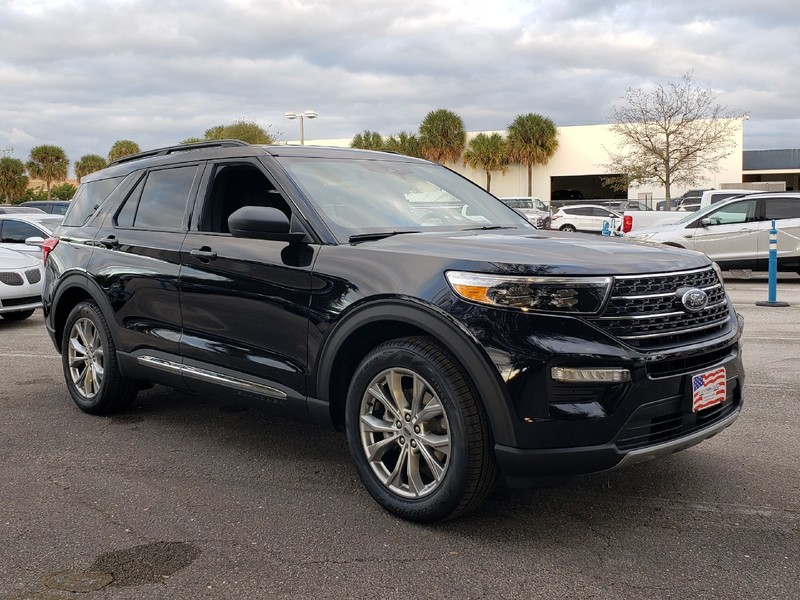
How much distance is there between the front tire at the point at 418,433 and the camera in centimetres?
331

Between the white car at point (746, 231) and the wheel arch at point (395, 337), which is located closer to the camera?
the wheel arch at point (395, 337)

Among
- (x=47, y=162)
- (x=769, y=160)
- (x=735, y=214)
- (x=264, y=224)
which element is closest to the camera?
(x=264, y=224)

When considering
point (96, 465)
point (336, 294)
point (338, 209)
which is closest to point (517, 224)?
point (338, 209)

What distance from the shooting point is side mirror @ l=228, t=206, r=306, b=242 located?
12.9 feet

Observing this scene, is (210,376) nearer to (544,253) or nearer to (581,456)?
(544,253)

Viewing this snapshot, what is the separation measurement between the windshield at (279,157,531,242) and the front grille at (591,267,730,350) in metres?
1.33

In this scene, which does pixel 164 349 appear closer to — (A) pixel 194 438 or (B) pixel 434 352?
(A) pixel 194 438

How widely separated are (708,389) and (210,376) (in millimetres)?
2619

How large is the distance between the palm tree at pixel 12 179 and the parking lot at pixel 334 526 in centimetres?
6431

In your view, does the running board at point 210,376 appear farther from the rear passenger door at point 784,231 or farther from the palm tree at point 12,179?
the palm tree at point 12,179

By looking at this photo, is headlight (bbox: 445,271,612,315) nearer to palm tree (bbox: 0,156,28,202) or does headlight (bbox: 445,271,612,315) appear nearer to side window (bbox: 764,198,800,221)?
side window (bbox: 764,198,800,221)

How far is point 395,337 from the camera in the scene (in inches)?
146

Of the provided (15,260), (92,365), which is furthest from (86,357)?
(15,260)

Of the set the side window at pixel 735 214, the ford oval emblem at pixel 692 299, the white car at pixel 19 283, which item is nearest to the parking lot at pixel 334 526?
the ford oval emblem at pixel 692 299
